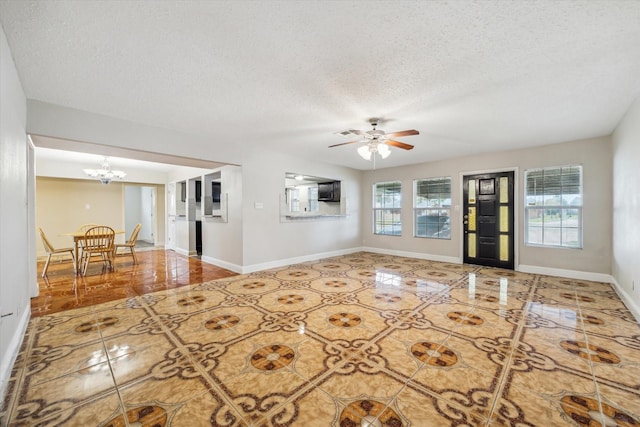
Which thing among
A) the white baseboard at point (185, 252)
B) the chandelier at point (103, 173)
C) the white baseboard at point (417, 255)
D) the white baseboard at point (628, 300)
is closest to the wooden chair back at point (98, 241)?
the chandelier at point (103, 173)

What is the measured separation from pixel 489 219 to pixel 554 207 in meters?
1.02

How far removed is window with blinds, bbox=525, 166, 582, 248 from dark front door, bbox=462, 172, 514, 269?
0.31 metres

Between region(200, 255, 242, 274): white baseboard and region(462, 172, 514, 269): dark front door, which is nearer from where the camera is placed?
region(200, 255, 242, 274): white baseboard

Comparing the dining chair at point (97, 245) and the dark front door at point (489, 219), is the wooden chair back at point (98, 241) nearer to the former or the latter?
the dining chair at point (97, 245)

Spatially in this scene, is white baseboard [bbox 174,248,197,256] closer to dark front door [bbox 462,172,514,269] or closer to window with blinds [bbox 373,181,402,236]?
window with blinds [bbox 373,181,402,236]

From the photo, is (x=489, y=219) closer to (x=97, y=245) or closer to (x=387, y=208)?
(x=387, y=208)

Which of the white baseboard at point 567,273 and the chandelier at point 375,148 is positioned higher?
the chandelier at point 375,148

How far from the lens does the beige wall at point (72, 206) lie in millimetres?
6898

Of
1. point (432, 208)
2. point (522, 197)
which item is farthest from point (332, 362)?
point (432, 208)

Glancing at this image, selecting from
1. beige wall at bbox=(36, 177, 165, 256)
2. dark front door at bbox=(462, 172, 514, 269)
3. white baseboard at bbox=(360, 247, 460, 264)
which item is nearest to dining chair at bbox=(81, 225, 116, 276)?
beige wall at bbox=(36, 177, 165, 256)

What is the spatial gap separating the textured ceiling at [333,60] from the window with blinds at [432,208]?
2577mm

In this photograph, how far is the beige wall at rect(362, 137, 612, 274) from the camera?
4.28 m

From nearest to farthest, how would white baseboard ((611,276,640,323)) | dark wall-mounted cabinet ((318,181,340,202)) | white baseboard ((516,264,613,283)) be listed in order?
white baseboard ((611,276,640,323)) < white baseboard ((516,264,613,283)) < dark wall-mounted cabinet ((318,181,340,202))

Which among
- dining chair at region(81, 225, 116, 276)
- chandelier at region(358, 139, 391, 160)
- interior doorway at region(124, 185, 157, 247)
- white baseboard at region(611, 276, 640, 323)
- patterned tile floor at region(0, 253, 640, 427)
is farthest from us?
interior doorway at region(124, 185, 157, 247)
